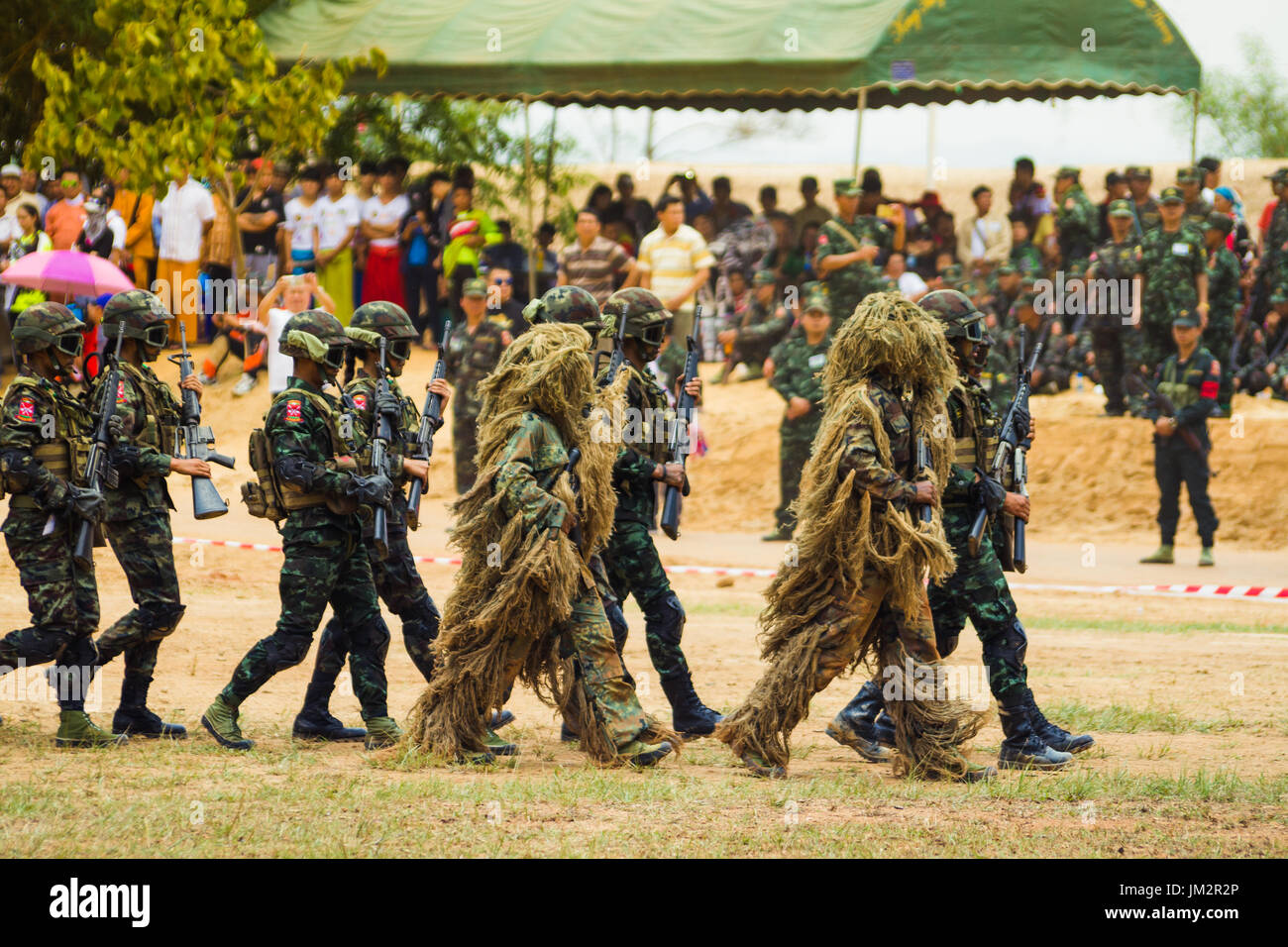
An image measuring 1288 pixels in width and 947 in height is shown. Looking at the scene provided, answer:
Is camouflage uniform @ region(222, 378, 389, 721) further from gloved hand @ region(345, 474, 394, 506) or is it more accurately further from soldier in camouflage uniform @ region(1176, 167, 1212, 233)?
soldier in camouflage uniform @ region(1176, 167, 1212, 233)

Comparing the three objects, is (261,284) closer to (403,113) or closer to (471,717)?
(403,113)

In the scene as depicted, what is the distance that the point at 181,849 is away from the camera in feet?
19.4

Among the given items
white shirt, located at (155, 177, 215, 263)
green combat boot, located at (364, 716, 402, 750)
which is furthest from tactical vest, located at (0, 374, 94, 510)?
white shirt, located at (155, 177, 215, 263)

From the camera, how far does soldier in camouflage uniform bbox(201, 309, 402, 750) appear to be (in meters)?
7.71

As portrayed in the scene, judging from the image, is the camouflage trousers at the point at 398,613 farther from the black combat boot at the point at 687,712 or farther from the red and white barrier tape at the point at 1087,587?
the red and white barrier tape at the point at 1087,587

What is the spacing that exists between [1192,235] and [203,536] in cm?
980

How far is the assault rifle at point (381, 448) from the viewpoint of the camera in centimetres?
779

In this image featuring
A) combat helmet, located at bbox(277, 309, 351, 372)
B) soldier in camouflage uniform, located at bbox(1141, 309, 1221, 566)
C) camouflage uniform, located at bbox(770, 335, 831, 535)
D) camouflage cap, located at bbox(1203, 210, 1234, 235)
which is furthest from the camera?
camouflage cap, located at bbox(1203, 210, 1234, 235)

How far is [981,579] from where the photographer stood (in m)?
7.70

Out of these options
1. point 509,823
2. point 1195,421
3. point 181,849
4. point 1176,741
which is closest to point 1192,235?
point 1195,421

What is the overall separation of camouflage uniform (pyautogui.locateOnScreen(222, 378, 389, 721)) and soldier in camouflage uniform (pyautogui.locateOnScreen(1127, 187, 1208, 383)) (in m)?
10.6

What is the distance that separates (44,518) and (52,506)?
0.49 ft

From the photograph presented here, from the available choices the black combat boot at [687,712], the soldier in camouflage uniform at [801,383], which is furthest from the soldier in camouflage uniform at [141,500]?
the soldier in camouflage uniform at [801,383]
